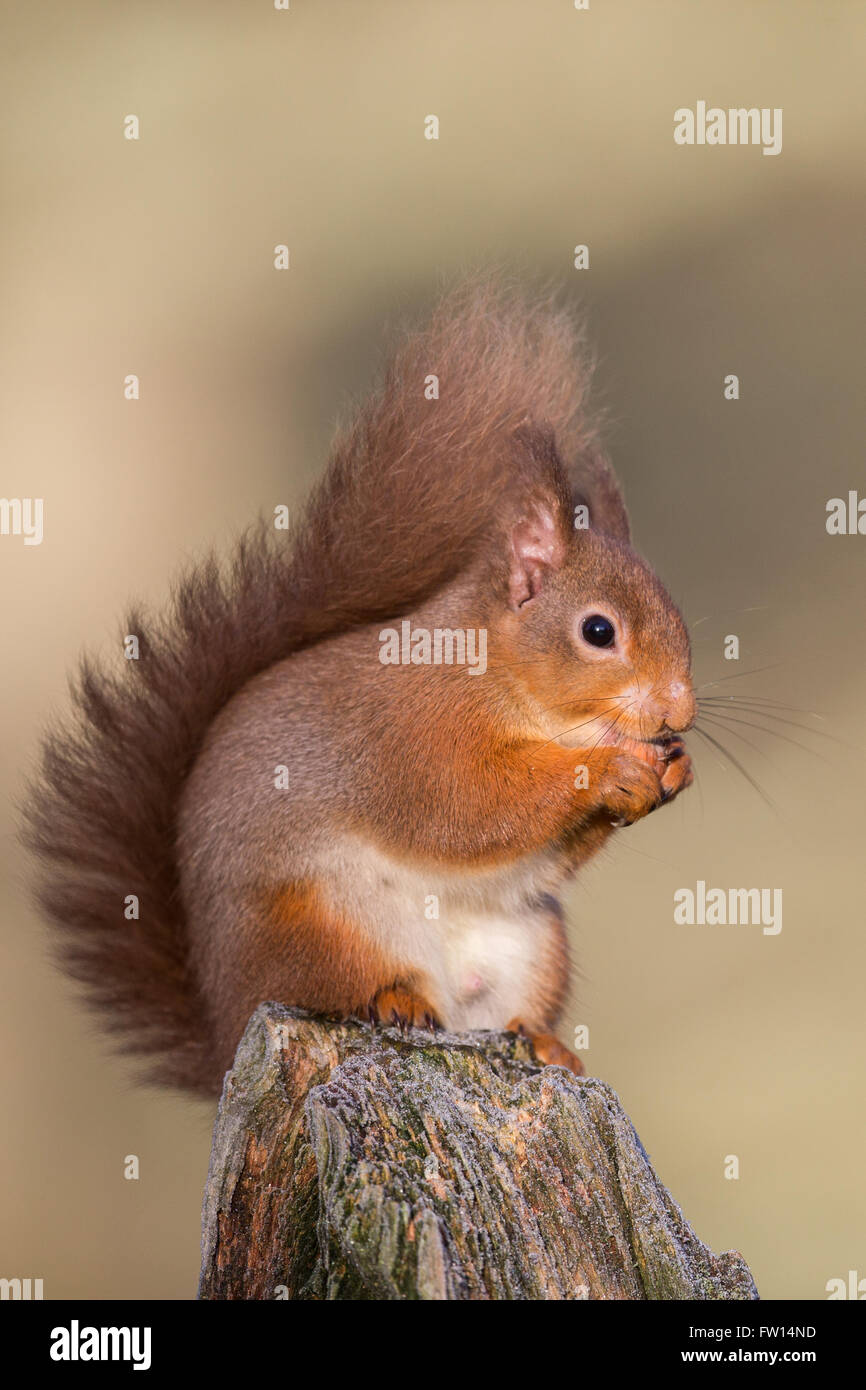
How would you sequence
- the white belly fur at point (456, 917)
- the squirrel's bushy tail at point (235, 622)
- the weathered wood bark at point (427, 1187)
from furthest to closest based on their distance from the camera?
the squirrel's bushy tail at point (235, 622) → the white belly fur at point (456, 917) → the weathered wood bark at point (427, 1187)

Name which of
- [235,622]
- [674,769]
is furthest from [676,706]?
[235,622]

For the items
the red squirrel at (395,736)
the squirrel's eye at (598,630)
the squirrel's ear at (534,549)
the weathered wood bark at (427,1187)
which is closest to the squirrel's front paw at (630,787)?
the red squirrel at (395,736)

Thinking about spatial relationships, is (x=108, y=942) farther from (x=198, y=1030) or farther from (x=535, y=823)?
(x=535, y=823)

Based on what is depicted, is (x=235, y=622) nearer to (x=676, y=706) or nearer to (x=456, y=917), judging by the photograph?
(x=456, y=917)

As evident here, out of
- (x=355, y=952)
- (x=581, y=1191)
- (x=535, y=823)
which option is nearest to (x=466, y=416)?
(x=535, y=823)

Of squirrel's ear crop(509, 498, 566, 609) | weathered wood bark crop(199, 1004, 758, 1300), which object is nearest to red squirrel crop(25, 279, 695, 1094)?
squirrel's ear crop(509, 498, 566, 609)

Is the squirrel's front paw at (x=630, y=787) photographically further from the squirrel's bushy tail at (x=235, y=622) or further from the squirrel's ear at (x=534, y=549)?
the squirrel's bushy tail at (x=235, y=622)
